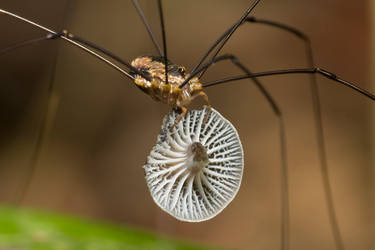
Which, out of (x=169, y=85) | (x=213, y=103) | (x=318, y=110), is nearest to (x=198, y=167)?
(x=169, y=85)

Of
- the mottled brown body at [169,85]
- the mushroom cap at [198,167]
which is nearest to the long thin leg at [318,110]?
the mottled brown body at [169,85]

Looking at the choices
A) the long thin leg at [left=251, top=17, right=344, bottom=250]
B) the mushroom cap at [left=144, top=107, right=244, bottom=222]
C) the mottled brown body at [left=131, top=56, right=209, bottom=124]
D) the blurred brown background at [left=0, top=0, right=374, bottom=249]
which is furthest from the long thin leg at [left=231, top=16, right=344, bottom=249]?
the mushroom cap at [left=144, top=107, right=244, bottom=222]

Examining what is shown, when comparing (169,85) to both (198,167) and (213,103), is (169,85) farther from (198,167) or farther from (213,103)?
(213,103)

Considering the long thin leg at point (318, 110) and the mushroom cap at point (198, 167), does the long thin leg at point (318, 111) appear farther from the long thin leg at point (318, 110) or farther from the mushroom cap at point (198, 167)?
the mushroom cap at point (198, 167)

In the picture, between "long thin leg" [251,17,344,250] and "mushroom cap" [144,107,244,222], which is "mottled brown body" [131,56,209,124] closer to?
"mushroom cap" [144,107,244,222]

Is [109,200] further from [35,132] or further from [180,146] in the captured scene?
[180,146]

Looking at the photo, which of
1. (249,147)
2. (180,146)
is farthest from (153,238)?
(249,147)
